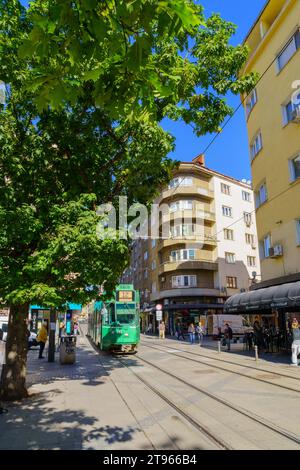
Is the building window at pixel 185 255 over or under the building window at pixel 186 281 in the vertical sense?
over

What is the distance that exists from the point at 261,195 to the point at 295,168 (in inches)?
171

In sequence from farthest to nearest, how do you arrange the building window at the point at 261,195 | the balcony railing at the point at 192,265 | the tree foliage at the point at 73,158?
the balcony railing at the point at 192,265 → the building window at the point at 261,195 → the tree foliage at the point at 73,158

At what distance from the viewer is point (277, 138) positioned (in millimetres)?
21016

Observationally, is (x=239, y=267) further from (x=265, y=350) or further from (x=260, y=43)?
(x=260, y=43)

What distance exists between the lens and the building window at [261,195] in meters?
23.0

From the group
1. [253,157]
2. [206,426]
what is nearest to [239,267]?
[253,157]

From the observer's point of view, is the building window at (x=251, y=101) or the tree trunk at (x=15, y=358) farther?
the building window at (x=251, y=101)

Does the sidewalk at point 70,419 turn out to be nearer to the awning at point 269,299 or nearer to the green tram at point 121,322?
the awning at point 269,299

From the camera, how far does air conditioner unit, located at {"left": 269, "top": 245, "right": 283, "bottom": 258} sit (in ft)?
65.5

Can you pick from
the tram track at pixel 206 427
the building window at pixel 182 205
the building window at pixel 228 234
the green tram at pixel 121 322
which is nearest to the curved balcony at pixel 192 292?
the building window at pixel 228 234

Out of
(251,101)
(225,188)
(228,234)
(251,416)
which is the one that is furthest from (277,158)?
(225,188)

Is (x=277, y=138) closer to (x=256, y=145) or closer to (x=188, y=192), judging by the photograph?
(x=256, y=145)

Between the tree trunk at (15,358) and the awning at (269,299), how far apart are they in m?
10.9

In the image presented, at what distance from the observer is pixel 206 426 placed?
6.99 m
